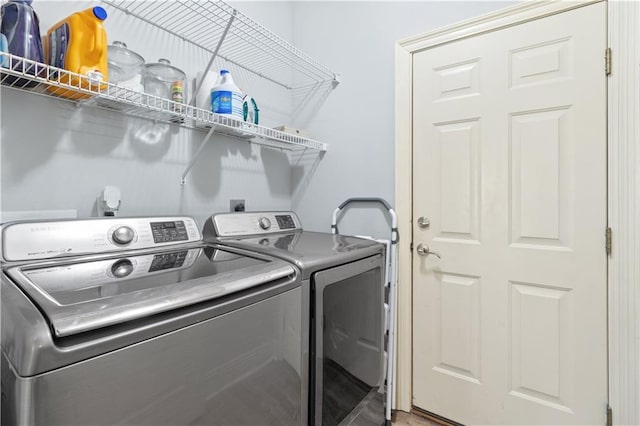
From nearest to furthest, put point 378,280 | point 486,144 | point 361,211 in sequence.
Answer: point 378,280, point 486,144, point 361,211

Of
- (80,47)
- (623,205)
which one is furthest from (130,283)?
(623,205)

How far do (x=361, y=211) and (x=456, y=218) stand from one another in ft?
1.98

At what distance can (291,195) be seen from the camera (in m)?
2.47

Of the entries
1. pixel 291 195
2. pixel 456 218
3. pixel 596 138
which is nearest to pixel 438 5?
pixel 596 138

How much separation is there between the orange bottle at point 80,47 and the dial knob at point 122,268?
61cm

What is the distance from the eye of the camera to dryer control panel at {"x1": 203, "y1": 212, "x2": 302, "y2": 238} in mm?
1581

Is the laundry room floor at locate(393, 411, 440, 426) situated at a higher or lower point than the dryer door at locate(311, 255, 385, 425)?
lower

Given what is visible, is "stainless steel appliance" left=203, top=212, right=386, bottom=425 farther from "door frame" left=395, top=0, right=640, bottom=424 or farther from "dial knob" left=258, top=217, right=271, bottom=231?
"door frame" left=395, top=0, right=640, bottom=424

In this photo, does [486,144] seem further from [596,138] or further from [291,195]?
[291,195]

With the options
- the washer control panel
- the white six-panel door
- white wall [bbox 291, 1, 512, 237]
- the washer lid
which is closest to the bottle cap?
the washer control panel

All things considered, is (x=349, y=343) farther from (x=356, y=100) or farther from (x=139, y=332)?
(x=356, y=100)

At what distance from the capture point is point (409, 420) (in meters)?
1.88

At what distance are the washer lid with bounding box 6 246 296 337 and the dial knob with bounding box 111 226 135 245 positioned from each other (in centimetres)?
8

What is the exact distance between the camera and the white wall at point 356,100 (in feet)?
6.56
